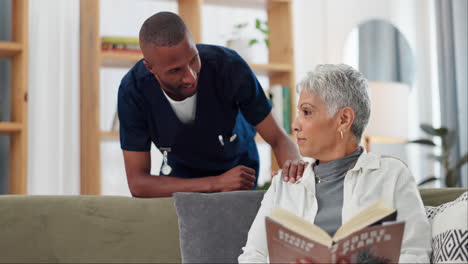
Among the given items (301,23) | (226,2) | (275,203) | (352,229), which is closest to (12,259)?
(275,203)

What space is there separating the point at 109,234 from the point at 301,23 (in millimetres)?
2734

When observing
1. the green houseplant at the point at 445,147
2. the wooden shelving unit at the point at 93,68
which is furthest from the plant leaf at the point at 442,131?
the wooden shelving unit at the point at 93,68

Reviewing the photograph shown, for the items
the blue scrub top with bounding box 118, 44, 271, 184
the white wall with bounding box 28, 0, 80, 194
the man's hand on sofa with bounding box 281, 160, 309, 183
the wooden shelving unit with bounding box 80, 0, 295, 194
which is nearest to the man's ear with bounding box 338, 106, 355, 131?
the man's hand on sofa with bounding box 281, 160, 309, 183

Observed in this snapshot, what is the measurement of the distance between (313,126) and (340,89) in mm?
121

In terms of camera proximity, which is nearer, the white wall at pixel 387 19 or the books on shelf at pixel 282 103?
the books on shelf at pixel 282 103

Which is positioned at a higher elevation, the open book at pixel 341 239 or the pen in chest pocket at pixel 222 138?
the pen in chest pocket at pixel 222 138

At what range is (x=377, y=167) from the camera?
1.66 metres

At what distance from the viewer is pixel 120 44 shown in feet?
11.2

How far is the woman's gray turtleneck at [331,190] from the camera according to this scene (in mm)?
1634

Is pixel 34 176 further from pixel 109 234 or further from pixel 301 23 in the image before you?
pixel 301 23

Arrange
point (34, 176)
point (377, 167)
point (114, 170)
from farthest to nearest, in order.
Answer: point (114, 170) → point (34, 176) → point (377, 167)

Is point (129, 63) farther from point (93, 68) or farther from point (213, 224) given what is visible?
point (213, 224)

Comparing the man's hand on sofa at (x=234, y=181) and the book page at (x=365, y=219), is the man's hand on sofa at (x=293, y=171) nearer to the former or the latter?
the man's hand on sofa at (x=234, y=181)

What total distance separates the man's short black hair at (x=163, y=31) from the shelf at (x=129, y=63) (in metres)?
1.39
